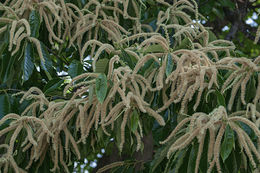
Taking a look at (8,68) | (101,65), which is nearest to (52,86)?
(8,68)

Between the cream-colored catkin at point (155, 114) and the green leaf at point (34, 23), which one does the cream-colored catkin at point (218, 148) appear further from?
the green leaf at point (34, 23)

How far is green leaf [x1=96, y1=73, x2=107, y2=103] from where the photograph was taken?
2682mm

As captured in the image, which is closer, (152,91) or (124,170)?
(152,91)

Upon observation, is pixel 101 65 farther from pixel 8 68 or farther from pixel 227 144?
Answer: pixel 227 144

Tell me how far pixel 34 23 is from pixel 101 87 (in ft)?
3.81

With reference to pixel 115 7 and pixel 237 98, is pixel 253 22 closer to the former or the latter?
pixel 115 7

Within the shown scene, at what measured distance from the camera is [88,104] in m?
2.94

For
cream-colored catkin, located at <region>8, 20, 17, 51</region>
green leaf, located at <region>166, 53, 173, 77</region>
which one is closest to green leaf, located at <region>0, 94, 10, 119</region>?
cream-colored catkin, located at <region>8, 20, 17, 51</region>

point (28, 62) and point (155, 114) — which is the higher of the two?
point (28, 62)

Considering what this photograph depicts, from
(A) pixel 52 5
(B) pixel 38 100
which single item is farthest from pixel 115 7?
(B) pixel 38 100

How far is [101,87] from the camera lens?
2.72m

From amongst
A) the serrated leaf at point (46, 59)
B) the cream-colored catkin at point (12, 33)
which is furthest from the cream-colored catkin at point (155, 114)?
the serrated leaf at point (46, 59)

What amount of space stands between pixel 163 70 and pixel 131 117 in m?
0.34

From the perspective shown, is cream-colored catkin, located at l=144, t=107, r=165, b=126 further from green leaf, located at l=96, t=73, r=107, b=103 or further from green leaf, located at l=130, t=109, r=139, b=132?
green leaf, located at l=96, t=73, r=107, b=103
